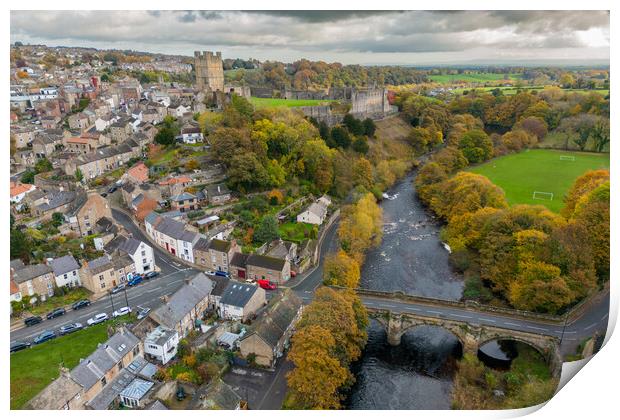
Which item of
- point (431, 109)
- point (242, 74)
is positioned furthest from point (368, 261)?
point (242, 74)

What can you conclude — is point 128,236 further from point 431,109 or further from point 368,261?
point 431,109

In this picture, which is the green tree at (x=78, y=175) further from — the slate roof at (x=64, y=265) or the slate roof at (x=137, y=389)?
the slate roof at (x=137, y=389)

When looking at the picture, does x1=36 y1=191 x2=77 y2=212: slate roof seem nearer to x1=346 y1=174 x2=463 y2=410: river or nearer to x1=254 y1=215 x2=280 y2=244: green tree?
x1=254 y1=215 x2=280 y2=244: green tree

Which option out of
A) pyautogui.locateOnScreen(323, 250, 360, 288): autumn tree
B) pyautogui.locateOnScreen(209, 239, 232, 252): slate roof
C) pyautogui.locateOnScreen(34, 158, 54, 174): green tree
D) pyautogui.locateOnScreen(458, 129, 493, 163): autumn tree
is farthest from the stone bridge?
pyautogui.locateOnScreen(458, 129, 493, 163): autumn tree

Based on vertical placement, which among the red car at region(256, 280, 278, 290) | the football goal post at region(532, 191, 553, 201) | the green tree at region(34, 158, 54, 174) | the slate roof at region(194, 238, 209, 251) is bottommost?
the red car at region(256, 280, 278, 290)

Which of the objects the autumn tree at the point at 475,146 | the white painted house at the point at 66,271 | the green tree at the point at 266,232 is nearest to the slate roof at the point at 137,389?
the white painted house at the point at 66,271

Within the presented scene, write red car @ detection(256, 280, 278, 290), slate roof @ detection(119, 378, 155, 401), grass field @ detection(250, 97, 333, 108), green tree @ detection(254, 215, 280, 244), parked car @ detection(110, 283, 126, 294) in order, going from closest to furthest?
slate roof @ detection(119, 378, 155, 401), parked car @ detection(110, 283, 126, 294), red car @ detection(256, 280, 278, 290), green tree @ detection(254, 215, 280, 244), grass field @ detection(250, 97, 333, 108)
